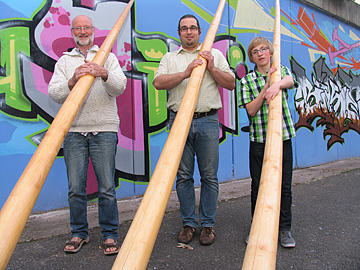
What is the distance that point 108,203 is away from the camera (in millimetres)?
2471

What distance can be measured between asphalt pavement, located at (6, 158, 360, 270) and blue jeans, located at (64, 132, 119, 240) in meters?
0.29

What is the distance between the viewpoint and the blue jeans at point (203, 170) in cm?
263

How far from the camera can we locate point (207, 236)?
2.57 m

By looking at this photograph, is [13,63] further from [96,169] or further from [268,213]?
[268,213]

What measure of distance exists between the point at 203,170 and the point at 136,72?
7.25ft

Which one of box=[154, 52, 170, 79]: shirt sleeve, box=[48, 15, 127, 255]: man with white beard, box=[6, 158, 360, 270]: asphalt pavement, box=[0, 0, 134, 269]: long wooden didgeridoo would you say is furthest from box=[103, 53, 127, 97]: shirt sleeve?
box=[6, 158, 360, 270]: asphalt pavement

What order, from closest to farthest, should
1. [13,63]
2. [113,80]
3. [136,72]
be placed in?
[113,80] < [13,63] < [136,72]

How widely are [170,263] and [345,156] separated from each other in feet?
23.6

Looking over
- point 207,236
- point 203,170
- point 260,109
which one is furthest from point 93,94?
point 207,236

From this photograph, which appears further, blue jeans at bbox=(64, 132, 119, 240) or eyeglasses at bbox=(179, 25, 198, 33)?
eyeglasses at bbox=(179, 25, 198, 33)

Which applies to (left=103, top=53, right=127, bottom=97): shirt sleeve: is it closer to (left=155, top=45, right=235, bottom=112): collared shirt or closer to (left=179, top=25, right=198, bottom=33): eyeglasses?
(left=155, top=45, right=235, bottom=112): collared shirt

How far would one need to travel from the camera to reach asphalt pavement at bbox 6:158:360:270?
2.27 meters

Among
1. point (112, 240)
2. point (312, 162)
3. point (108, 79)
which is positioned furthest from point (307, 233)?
point (312, 162)

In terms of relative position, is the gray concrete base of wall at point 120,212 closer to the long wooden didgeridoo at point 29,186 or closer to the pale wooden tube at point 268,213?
the long wooden didgeridoo at point 29,186
